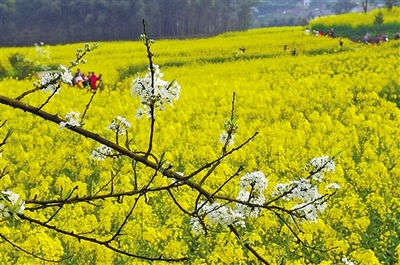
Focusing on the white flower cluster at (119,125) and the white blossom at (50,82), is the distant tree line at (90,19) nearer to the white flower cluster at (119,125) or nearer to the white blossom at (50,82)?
the white flower cluster at (119,125)

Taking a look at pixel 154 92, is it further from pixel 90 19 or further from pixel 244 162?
pixel 90 19

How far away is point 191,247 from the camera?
4469mm

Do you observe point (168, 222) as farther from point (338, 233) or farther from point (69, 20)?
point (69, 20)

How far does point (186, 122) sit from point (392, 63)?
7.13 m

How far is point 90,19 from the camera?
55250 millimetres

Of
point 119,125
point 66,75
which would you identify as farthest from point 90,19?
point 66,75

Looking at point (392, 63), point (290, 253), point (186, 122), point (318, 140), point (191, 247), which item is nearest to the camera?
point (290, 253)

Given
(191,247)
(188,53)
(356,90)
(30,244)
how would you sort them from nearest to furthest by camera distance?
(30,244) < (191,247) < (356,90) < (188,53)

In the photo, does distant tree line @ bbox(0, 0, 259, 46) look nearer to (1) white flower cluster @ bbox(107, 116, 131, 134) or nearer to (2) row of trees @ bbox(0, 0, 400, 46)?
(2) row of trees @ bbox(0, 0, 400, 46)

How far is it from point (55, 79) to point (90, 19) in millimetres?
55817

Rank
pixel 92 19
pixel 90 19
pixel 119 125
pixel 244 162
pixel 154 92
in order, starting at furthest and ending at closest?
pixel 92 19 → pixel 90 19 → pixel 244 162 → pixel 119 125 → pixel 154 92

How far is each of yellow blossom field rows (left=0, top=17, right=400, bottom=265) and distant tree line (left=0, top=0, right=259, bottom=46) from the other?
139 feet

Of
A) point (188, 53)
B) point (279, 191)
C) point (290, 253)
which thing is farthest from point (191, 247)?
point (188, 53)

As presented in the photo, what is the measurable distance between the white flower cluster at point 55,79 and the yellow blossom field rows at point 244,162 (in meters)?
0.17
